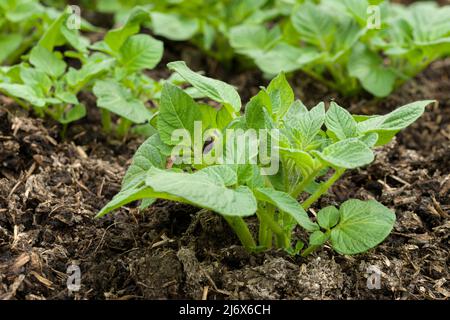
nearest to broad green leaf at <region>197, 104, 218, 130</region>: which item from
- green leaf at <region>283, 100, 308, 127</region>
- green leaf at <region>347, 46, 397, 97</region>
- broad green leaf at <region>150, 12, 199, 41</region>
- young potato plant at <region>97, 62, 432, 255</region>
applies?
young potato plant at <region>97, 62, 432, 255</region>

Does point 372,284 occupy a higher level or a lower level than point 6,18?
lower

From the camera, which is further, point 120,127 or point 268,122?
point 120,127

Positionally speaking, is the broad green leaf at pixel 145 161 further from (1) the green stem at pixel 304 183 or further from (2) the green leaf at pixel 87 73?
(2) the green leaf at pixel 87 73

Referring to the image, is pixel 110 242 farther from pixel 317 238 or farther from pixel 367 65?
pixel 367 65

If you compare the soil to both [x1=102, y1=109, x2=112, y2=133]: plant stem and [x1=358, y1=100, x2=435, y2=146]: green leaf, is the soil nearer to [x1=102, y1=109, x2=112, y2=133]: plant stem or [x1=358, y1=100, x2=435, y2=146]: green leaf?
[x1=102, y1=109, x2=112, y2=133]: plant stem

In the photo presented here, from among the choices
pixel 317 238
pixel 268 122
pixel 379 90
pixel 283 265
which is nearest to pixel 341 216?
pixel 317 238

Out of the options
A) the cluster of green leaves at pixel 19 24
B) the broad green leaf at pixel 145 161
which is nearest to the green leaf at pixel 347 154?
the broad green leaf at pixel 145 161
